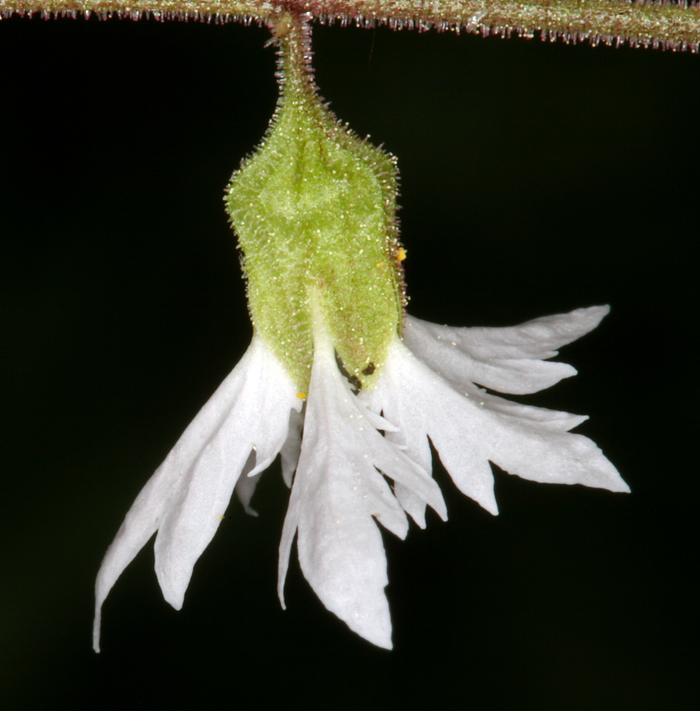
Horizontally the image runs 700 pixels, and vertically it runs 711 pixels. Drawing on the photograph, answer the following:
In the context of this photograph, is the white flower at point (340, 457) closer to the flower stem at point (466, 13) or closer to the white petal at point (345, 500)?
the white petal at point (345, 500)

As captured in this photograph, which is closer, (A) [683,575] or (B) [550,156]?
(A) [683,575]

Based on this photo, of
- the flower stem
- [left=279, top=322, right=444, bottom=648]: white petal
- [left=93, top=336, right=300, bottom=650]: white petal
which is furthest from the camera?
the flower stem

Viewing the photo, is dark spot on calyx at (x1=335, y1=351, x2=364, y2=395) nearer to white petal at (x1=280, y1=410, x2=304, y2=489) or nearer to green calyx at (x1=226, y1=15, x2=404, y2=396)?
green calyx at (x1=226, y1=15, x2=404, y2=396)

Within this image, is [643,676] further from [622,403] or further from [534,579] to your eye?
[622,403]

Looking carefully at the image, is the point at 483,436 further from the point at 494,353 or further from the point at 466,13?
the point at 466,13

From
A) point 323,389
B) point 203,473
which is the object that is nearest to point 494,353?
point 323,389

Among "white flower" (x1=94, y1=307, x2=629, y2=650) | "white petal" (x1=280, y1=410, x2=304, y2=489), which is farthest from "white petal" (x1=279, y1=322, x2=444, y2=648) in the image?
"white petal" (x1=280, y1=410, x2=304, y2=489)

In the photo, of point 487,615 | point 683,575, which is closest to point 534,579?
point 487,615

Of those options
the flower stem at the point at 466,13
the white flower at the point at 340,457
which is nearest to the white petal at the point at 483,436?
the white flower at the point at 340,457
